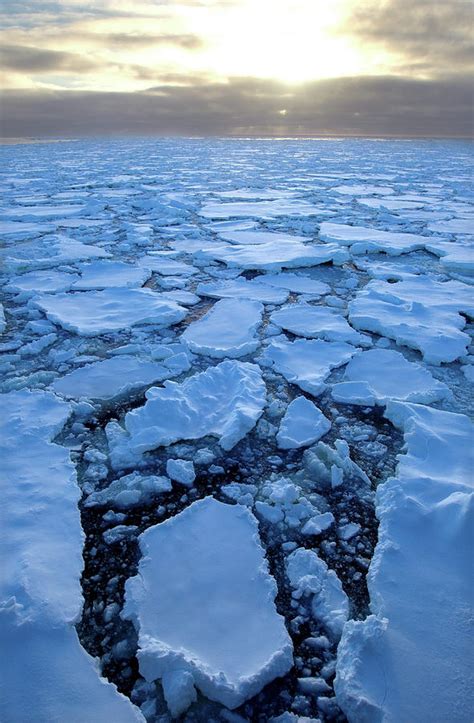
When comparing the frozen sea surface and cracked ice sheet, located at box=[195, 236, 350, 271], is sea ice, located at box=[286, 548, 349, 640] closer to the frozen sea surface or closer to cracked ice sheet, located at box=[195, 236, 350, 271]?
the frozen sea surface

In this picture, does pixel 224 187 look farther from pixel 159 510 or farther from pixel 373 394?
pixel 159 510

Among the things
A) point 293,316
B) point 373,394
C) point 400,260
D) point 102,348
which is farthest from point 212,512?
point 400,260

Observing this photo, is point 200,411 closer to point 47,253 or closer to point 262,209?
point 47,253

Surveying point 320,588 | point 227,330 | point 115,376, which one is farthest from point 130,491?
point 227,330

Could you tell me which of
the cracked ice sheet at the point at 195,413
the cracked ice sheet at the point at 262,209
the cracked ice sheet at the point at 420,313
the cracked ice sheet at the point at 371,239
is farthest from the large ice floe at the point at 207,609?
the cracked ice sheet at the point at 262,209

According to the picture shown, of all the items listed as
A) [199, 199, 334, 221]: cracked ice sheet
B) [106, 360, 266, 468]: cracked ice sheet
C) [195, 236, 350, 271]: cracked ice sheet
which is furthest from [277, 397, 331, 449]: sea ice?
[199, 199, 334, 221]: cracked ice sheet

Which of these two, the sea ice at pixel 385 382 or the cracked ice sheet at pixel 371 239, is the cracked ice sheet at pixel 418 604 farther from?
the cracked ice sheet at pixel 371 239
